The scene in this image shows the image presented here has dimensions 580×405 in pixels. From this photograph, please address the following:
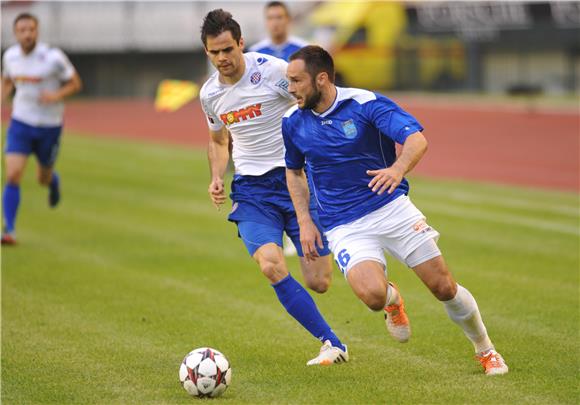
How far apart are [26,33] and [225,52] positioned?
6.63 meters

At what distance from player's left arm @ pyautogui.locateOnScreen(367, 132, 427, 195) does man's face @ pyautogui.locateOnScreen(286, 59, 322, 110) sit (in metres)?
0.64

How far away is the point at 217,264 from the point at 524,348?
16.2 ft

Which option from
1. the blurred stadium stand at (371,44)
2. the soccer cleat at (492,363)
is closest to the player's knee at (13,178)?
the soccer cleat at (492,363)

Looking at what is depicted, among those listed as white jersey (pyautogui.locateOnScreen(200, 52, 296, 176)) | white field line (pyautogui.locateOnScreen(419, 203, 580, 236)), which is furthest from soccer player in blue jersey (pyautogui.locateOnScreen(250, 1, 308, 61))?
white jersey (pyautogui.locateOnScreen(200, 52, 296, 176))

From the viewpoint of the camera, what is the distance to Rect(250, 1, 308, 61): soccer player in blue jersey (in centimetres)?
1280

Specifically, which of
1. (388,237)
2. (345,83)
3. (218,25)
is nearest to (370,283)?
(388,237)

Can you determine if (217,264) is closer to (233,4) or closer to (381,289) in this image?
(381,289)

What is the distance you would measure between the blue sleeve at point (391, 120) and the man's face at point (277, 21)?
5.95 m

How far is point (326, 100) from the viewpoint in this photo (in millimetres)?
7066

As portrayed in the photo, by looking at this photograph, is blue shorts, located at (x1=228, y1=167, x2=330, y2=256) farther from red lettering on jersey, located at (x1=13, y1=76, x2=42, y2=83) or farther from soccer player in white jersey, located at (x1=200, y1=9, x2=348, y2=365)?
red lettering on jersey, located at (x1=13, y1=76, x2=42, y2=83)

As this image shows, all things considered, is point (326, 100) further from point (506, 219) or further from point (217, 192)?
point (506, 219)

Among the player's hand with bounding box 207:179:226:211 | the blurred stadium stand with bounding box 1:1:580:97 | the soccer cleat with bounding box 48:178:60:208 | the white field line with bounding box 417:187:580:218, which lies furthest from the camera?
the blurred stadium stand with bounding box 1:1:580:97

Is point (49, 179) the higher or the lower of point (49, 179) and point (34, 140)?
the lower

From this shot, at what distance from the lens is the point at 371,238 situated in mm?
7148
